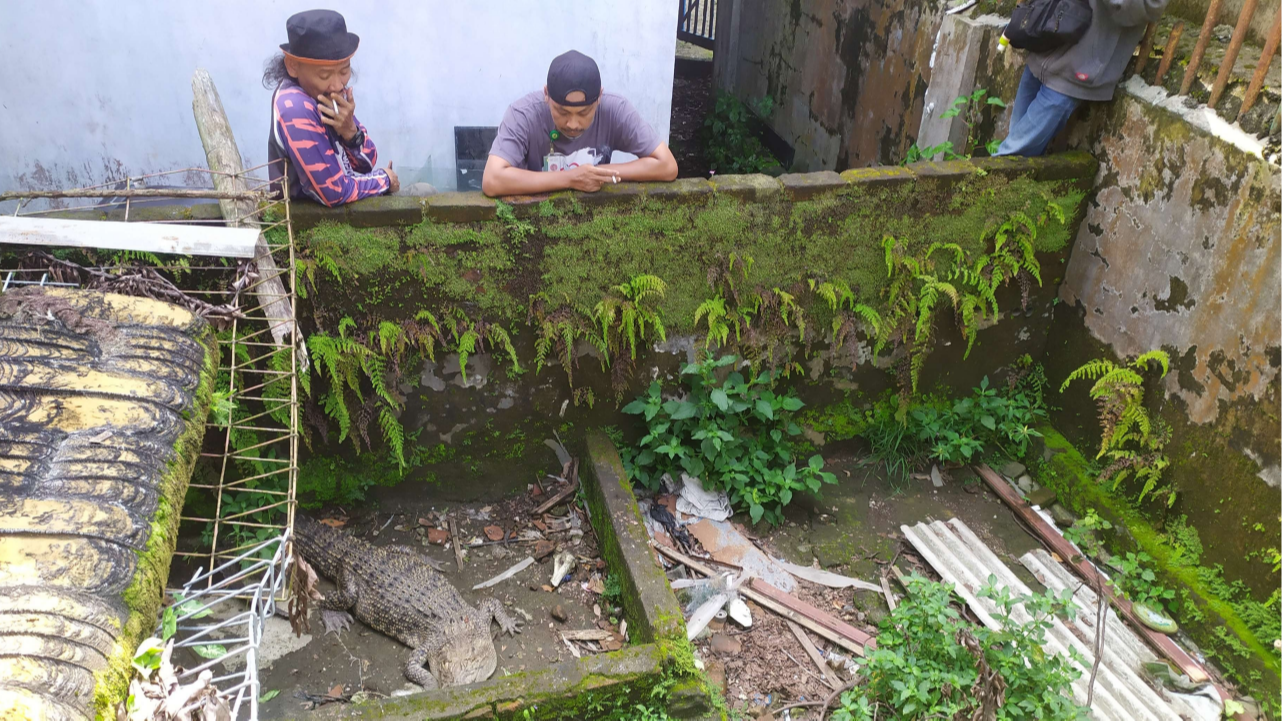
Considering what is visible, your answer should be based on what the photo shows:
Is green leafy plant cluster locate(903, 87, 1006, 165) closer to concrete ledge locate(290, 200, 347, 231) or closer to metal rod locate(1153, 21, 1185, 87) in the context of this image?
metal rod locate(1153, 21, 1185, 87)

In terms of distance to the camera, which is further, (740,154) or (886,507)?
(740,154)

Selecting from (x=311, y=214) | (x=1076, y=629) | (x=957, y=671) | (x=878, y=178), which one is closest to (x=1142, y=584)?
(x=1076, y=629)

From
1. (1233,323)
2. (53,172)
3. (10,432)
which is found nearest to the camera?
(10,432)

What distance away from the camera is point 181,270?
388 cm

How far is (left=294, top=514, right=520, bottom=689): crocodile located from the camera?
4203mm

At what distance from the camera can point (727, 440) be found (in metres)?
4.93

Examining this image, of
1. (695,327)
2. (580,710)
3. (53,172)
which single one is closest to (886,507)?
(695,327)

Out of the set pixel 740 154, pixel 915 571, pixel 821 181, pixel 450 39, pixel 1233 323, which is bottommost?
pixel 915 571

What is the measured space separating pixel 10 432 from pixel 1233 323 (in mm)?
5454

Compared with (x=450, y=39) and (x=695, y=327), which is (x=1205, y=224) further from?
(x=450, y=39)

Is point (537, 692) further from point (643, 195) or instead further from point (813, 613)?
point (643, 195)

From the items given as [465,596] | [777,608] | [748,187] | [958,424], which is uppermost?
[748,187]

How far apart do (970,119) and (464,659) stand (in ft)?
16.8

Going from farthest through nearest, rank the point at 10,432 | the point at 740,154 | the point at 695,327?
the point at 740,154 < the point at 695,327 < the point at 10,432
